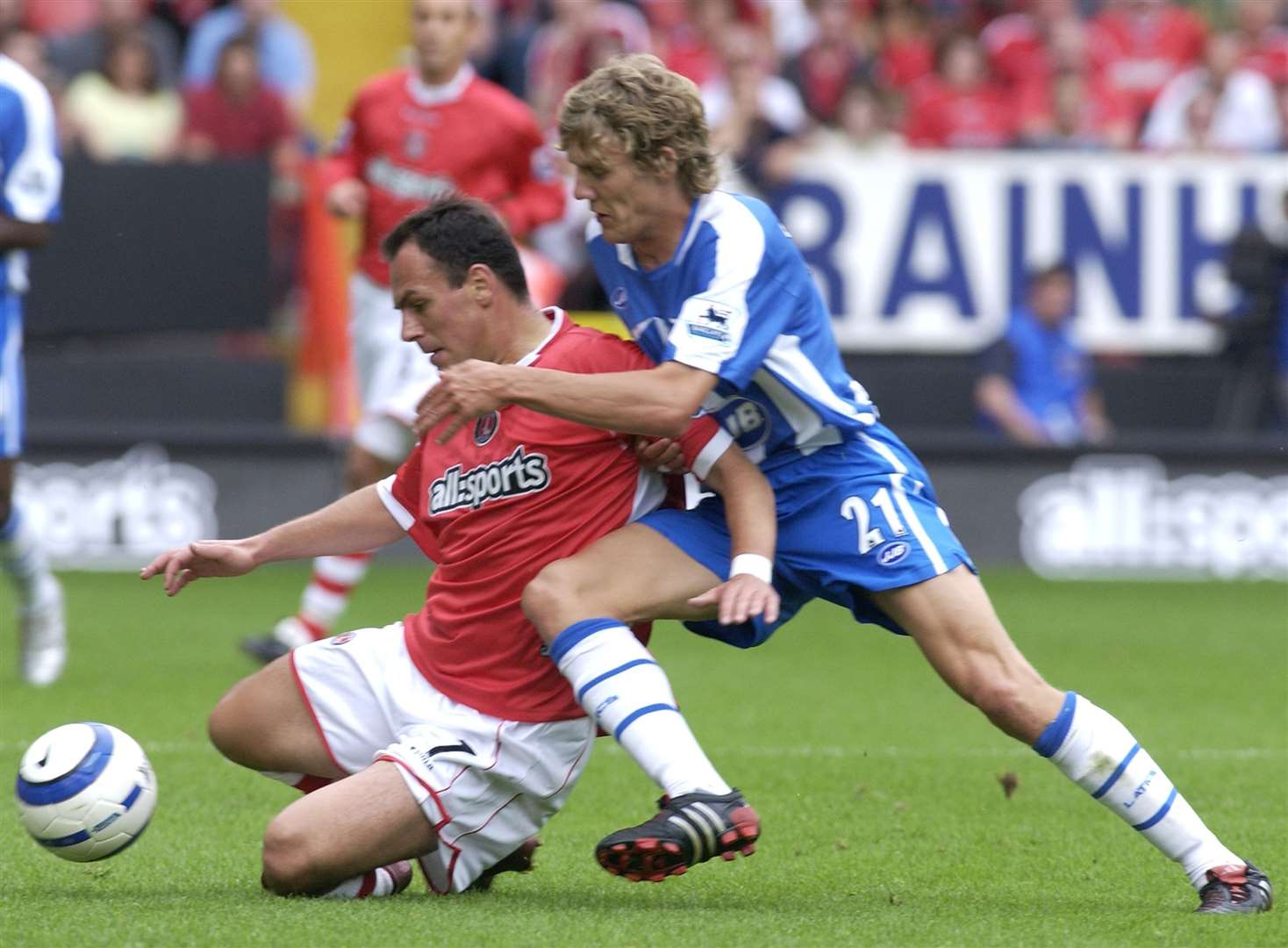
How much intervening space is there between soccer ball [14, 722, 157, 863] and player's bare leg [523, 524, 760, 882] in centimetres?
99

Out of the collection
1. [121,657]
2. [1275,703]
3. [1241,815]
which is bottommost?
[121,657]

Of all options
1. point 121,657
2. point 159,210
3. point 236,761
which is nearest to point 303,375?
point 159,210

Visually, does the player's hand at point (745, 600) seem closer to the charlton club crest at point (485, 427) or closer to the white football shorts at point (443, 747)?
the white football shorts at point (443, 747)

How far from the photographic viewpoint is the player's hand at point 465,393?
440 centimetres

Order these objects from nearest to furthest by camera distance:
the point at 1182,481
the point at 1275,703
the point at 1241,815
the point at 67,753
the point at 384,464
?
the point at 67,753, the point at 1241,815, the point at 1275,703, the point at 384,464, the point at 1182,481

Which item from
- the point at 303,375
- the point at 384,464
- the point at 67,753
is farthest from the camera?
the point at 303,375

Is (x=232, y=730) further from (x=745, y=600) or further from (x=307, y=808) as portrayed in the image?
(x=745, y=600)

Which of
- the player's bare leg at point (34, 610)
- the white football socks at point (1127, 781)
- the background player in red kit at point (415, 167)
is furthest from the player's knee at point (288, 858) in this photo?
the background player in red kit at point (415, 167)

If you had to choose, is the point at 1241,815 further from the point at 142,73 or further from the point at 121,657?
the point at 142,73

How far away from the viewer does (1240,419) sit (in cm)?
1323

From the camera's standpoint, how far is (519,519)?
15.9ft

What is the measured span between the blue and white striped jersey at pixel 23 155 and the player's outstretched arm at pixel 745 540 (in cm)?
377

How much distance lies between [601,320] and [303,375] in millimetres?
1950

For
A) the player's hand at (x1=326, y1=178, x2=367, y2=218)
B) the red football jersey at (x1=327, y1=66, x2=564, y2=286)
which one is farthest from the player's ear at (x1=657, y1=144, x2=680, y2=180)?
the red football jersey at (x1=327, y1=66, x2=564, y2=286)
